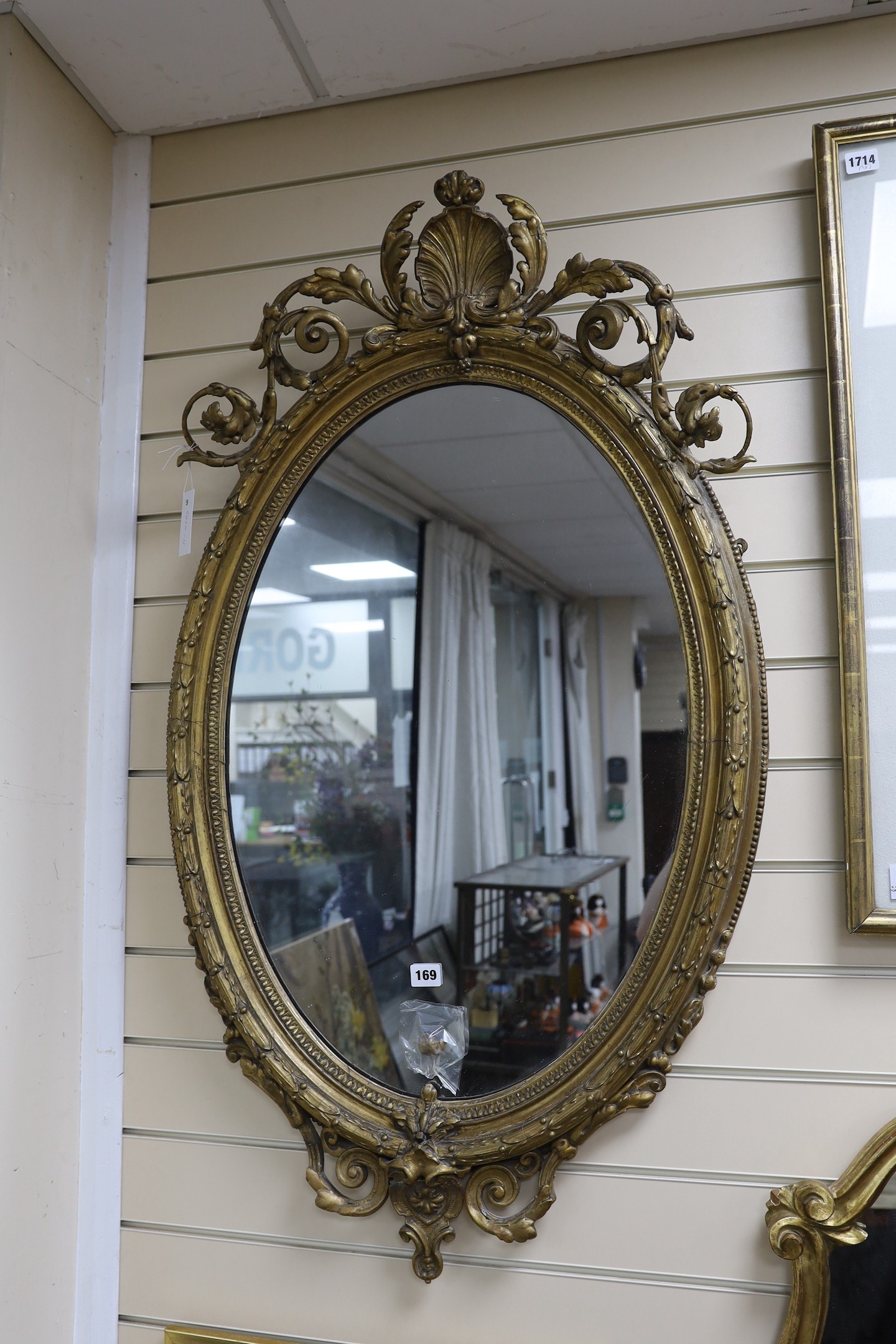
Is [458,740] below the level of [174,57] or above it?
below

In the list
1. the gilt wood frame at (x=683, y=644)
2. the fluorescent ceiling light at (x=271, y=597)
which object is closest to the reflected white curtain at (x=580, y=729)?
the gilt wood frame at (x=683, y=644)

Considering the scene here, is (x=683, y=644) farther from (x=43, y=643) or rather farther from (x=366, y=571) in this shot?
(x=43, y=643)

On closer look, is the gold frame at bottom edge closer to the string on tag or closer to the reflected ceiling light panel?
the reflected ceiling light panel

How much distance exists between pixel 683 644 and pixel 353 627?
429 mm

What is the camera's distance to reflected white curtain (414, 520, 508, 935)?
1.19 metres

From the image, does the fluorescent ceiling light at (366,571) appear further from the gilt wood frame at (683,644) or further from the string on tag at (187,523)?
the string on tag at (187,523)

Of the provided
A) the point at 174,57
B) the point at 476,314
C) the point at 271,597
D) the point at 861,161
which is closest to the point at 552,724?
the point at 271,597

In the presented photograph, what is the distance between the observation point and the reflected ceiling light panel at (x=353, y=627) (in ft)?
4.14

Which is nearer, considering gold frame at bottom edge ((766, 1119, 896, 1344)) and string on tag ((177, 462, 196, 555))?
gold frame at bottom edge ((766, 1119, 896, 1344))

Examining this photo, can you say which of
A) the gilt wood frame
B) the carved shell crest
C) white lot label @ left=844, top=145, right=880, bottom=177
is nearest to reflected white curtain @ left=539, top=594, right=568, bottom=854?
the gilt wood frame

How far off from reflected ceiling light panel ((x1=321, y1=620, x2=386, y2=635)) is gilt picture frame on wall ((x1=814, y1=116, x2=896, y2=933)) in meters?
0.58

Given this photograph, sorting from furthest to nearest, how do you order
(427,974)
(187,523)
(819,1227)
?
(187,523) → (427,974) → (819,1227)

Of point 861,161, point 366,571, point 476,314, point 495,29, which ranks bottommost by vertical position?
point 366,571

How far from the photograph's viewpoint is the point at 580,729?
1159 mm
